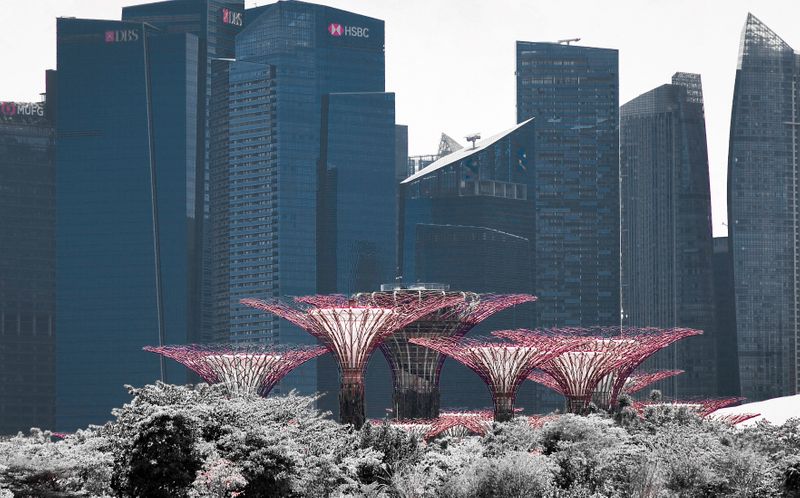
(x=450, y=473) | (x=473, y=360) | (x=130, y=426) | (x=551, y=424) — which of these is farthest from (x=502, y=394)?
(x=130, y=426)

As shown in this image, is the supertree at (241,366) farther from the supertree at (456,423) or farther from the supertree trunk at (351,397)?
the supertree trunk at (351,397)

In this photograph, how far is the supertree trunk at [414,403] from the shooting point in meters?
165

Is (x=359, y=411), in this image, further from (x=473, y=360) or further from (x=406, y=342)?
(x=406, y=342)

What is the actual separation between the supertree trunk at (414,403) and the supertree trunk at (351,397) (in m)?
29.5

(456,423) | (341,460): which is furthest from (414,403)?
(341,460)

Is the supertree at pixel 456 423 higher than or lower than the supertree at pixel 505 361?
lower

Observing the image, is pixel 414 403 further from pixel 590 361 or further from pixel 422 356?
pixel 590 361

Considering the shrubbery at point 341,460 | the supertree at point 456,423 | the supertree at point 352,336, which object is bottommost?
the supertree at point 456,423

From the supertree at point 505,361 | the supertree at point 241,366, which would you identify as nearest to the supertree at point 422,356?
the supertree at point 241,366

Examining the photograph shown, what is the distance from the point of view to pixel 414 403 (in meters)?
166

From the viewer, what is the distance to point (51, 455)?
100m

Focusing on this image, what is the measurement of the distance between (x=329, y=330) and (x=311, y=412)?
2673cm

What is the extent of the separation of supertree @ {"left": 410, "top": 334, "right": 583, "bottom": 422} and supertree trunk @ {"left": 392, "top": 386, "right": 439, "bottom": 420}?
18.2 metres

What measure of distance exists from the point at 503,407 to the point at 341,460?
45.1 meters
